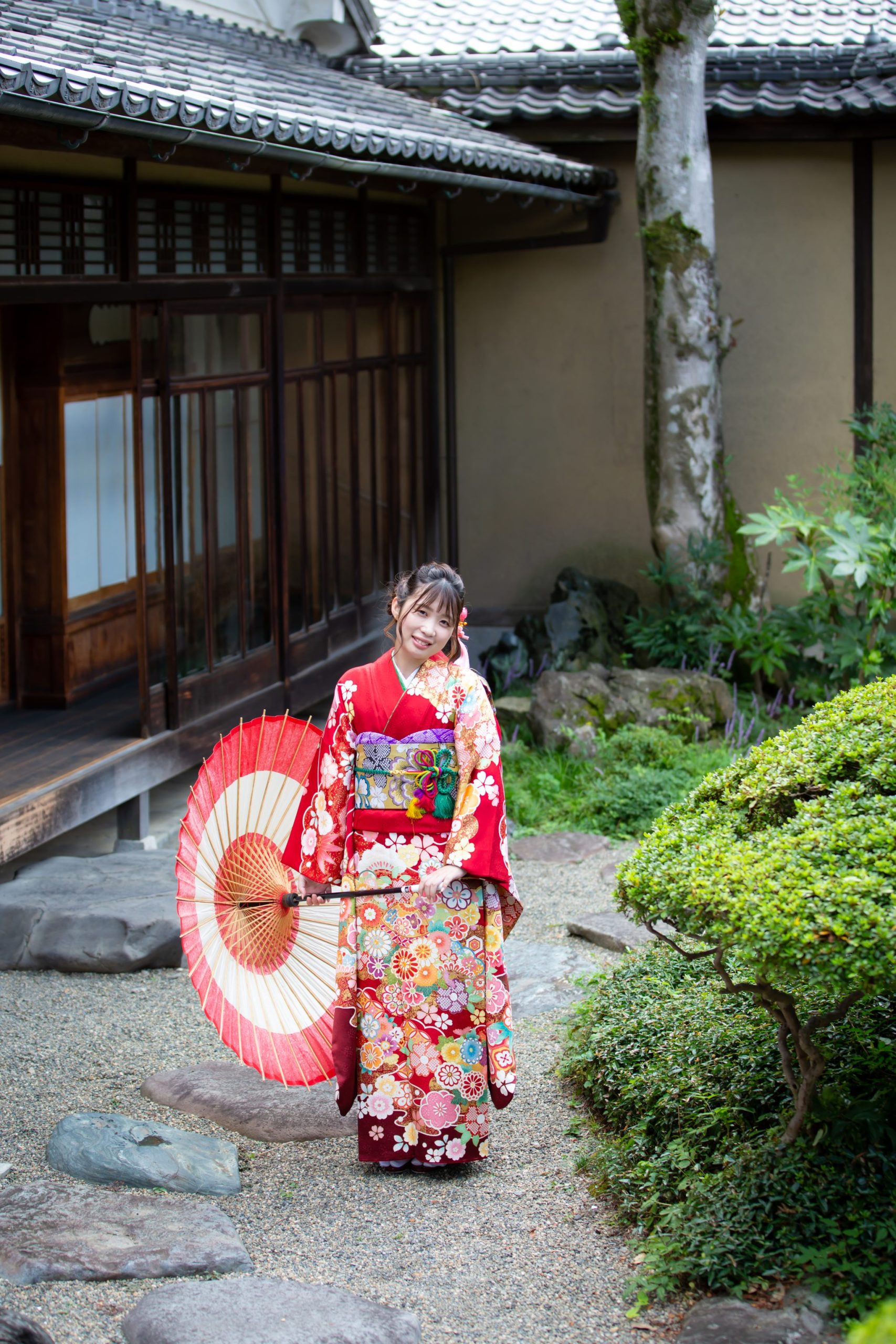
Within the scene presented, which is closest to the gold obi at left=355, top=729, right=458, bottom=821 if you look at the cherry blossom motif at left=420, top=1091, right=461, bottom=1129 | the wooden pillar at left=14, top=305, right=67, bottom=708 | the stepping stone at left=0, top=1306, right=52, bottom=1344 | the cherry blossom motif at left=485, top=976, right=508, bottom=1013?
the cherry blossom motif at left=485, top=976, right=508, bottom=1013

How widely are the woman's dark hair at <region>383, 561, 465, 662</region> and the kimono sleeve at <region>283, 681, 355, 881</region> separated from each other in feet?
1.08

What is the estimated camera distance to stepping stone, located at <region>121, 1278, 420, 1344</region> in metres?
3.34

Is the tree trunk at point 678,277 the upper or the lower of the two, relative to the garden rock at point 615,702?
upper

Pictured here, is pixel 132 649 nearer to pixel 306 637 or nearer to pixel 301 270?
pixel 306 637

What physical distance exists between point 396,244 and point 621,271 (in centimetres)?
187

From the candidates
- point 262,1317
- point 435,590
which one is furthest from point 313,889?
point 262,1317

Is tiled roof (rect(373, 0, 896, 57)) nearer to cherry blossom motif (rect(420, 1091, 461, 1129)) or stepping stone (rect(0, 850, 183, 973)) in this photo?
stepping stone (rect(0, 850, 183, 973))

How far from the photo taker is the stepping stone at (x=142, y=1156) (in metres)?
4.19

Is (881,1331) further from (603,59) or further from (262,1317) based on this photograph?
(603,59)

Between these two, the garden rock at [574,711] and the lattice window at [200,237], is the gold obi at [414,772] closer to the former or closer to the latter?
the lattice window at [200,237]

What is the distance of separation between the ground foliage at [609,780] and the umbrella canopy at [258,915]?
12.0 feet

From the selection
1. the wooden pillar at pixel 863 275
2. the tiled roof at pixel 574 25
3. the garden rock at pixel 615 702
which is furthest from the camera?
the tiled roof at pixel 574 25

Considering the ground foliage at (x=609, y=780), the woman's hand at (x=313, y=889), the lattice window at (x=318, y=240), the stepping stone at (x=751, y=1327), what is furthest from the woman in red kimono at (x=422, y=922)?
the lattice window at (x=318, y=240)

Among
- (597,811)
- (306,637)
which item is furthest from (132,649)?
(597,811)
